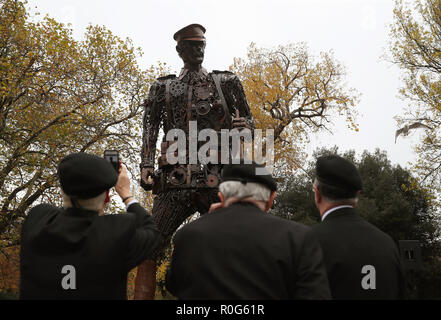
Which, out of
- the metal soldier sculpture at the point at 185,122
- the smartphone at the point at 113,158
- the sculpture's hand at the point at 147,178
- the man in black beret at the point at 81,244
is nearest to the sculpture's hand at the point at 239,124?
the metal soldier sculpture at the point at 185,122

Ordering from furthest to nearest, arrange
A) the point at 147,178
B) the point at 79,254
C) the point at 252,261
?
1. the point at 147,178
2. the point at 79,254
3. the point at 252,261

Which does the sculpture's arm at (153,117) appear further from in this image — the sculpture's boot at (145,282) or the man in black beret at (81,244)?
the man in black beret at (81,244)

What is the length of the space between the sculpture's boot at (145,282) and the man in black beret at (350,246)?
7.75 ft

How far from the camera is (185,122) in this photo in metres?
5.31

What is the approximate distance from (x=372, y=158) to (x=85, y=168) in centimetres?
3132

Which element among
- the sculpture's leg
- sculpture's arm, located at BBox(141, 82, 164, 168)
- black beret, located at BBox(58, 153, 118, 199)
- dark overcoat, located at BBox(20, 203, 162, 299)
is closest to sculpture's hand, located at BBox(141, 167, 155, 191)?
the sculpture's leg

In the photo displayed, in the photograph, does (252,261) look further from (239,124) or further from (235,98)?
(235,98)

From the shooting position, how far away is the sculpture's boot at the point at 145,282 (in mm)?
4867

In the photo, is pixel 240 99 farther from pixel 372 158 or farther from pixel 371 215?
pixel 372 158

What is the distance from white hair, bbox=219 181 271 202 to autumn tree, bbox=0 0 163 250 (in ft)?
41.2

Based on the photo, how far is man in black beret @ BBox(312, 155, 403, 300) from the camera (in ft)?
9.29

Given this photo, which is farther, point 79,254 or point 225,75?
point 225,75

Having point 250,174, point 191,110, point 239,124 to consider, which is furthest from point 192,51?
point 250,174

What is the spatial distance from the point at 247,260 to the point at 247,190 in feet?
1.54
